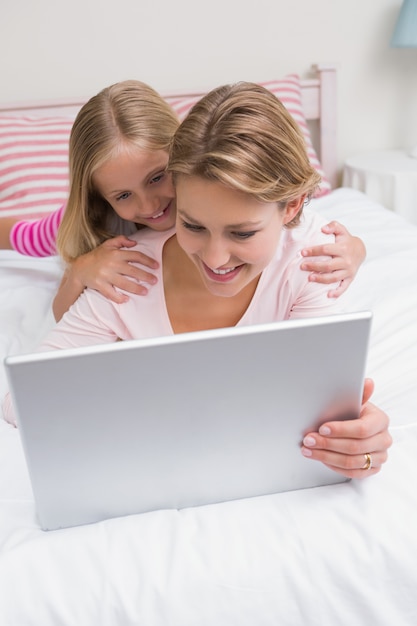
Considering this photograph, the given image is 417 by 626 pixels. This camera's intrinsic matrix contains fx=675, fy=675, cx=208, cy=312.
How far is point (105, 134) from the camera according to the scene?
112 cm

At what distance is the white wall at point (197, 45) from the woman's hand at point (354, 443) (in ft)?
6.01

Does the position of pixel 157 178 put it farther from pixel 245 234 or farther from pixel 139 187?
pixel 245 234

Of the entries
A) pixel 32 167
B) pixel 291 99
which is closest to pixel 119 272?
pixel 32 167

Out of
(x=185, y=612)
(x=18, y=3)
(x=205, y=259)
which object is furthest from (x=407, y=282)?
(x=18, y=3)

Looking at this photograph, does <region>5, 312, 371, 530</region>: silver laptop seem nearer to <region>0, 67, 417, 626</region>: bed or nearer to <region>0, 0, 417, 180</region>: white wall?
<region>0, 67, 417, 626</region>: bed

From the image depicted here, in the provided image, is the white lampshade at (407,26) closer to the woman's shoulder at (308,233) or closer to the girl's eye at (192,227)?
the woman's shoulder at (308,233)

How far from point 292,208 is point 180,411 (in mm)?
408

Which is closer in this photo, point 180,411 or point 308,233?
point 180,411

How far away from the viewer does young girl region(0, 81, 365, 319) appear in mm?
1116

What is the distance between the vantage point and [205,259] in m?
0.93

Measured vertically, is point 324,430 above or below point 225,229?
below

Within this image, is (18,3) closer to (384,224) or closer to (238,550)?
(384,224)

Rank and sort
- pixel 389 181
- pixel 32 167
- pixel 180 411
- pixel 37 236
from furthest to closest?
pixel 389 181 < pixel 32 167 < pixel 37 236 < pixel 180 411

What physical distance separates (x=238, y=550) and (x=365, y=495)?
0.58 feet
